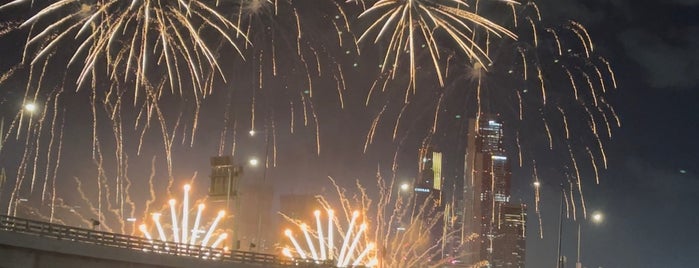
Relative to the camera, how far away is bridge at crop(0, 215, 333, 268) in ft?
89.8

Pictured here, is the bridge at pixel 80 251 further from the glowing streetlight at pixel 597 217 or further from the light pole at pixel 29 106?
the glowing streetlight at pixel 597 217

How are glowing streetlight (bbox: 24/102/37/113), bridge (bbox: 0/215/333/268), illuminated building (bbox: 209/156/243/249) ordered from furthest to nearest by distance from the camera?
illuminated building (bbox: 209/156/243/249) < glowing streetlight (bbox: 24/102/37/113) < bridge (bbox: 0/215/333/268)

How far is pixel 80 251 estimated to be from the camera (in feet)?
95.5

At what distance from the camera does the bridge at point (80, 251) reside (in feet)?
89.8

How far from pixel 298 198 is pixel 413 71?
7302cm

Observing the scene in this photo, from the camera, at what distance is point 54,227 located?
31203mm

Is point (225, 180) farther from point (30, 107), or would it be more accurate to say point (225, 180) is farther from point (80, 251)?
point (80, 251)

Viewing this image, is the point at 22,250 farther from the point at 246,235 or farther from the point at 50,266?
the point at 246,235

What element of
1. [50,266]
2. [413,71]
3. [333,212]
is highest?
[413,71]

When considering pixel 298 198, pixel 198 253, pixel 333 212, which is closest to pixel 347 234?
pixel 333 212

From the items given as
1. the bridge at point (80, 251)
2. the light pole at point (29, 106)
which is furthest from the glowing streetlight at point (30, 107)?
the bridge at point (80, 251)

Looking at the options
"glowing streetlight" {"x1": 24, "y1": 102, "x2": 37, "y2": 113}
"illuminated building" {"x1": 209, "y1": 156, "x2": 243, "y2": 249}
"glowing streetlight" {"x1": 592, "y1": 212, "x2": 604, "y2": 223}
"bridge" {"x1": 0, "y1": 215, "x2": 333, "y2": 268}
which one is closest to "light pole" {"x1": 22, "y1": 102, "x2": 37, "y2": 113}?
"glowing streetlight" {"x1": 24, "y1": 102, "x2": 37, "y2": 113}

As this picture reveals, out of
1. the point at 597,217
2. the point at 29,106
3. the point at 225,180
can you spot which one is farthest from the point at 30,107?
the point at 597,217

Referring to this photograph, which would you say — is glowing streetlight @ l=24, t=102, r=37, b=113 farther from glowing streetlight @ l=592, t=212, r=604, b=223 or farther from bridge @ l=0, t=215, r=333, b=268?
glowing streetlight @ l=592, t=212, r=604, b=223
